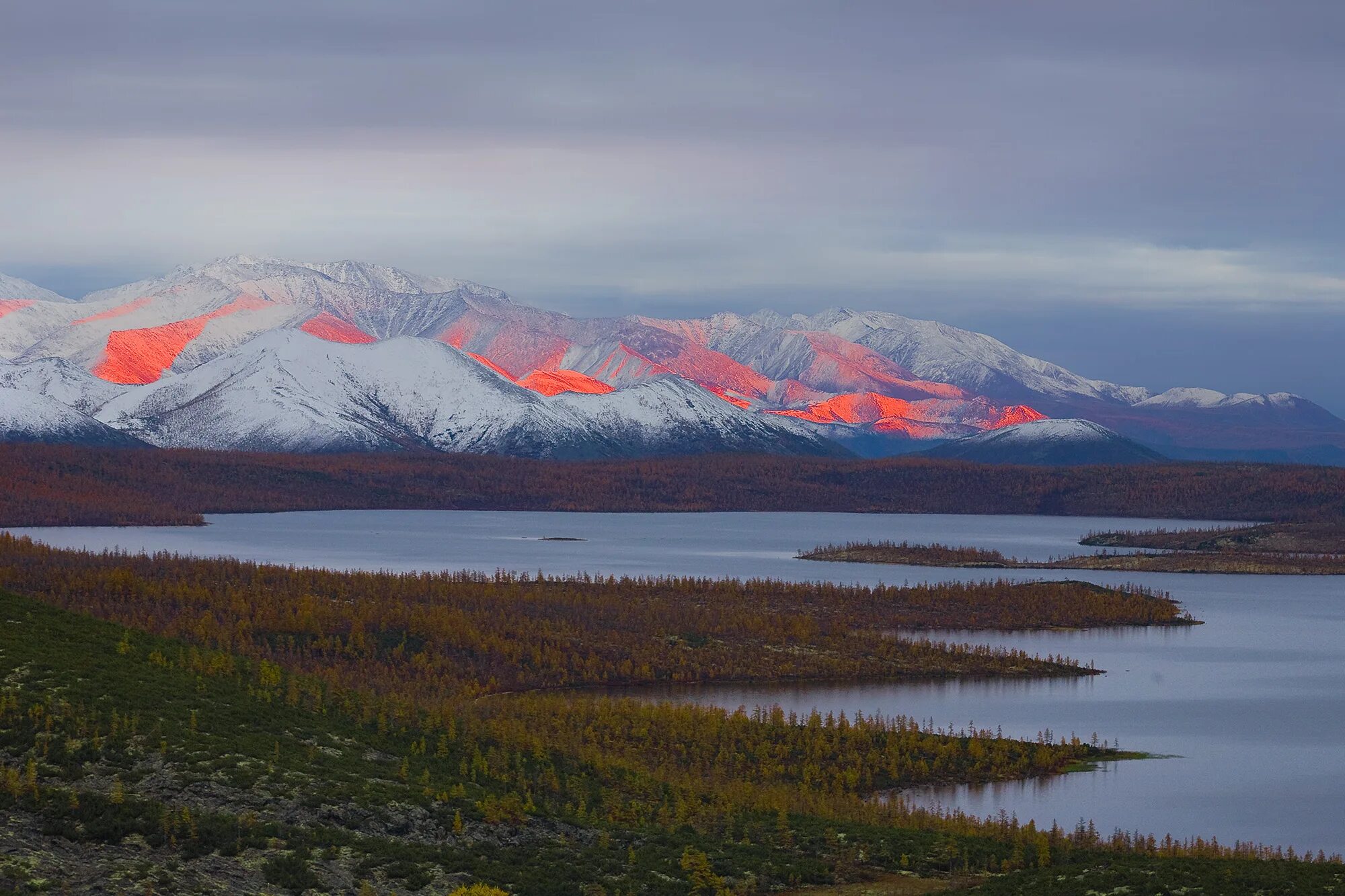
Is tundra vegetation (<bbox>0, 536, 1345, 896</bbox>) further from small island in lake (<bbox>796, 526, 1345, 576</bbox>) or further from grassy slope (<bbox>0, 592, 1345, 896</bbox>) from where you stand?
small island in lake (<bbox>796, 526, 1345, 576</bbox>)

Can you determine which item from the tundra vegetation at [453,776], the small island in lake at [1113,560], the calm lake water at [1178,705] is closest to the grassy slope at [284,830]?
the tundra vegetation at [453,776]

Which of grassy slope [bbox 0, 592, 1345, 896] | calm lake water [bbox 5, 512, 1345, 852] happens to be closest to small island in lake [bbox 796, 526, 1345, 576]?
calm lake water [bbox 5, 512, 1345, 852]

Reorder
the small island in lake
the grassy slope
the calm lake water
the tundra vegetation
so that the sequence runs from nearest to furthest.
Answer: the grassy slope
the tundra vegetation
the calm lake water
the small island in lake

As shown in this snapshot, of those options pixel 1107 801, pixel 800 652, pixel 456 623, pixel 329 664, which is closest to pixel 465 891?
pixel 1107 801

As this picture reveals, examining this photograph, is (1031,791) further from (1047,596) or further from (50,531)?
(50,531)

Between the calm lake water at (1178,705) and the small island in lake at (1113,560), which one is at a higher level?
the small island in lake at (1113,560)

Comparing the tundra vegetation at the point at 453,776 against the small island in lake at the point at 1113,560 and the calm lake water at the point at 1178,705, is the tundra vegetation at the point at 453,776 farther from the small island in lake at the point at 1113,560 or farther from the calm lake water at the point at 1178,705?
the small island in lake at the point at 1113,560

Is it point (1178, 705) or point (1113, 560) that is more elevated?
point (1113, 560)

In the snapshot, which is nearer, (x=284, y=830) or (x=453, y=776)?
(x=284, y=830)

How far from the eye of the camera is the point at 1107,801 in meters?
53.6

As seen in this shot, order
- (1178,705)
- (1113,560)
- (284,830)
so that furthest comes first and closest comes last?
A: (1113,560), (1178,705), (284,830)

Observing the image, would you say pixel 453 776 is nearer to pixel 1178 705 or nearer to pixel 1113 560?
pixel 1178 705

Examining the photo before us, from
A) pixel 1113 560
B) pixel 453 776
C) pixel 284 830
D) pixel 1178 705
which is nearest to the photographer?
pixel 284 830

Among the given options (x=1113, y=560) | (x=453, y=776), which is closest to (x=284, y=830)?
(x=453, y=776)
